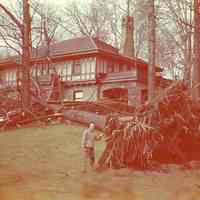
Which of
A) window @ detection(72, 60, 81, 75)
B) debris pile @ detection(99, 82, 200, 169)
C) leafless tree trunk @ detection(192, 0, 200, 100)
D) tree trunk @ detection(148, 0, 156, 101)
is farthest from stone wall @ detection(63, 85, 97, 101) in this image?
debris pile @ detection(99, 82, 200, 169)

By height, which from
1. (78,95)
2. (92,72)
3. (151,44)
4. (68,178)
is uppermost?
(151,44)

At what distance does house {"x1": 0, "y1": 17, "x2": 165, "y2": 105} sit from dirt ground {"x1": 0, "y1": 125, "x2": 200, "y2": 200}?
16385 mm

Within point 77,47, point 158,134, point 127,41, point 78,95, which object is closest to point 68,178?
point 158,134

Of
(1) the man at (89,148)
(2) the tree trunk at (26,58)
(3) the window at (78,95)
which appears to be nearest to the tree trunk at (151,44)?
(2) the tree trunk at (26,58)

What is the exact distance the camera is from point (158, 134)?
1477 cm

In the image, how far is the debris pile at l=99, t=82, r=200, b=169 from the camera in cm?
1432

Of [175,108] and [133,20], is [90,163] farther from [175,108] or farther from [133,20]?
[133,20]

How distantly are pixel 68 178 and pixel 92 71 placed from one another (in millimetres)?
23937

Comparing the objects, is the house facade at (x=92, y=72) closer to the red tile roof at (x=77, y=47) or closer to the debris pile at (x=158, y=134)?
the red tile roof at (x=77, y=47)

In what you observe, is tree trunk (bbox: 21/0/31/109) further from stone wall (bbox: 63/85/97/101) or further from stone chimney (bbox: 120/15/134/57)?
stone chimney (bbox: 120/15/134/57)

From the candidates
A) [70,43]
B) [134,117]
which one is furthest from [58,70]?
[134,117]

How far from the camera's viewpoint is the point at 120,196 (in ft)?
35.2

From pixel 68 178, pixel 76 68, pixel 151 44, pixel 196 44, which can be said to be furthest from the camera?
pixel 76 68

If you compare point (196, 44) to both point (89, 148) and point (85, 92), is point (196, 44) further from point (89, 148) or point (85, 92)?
point (85, 92)
